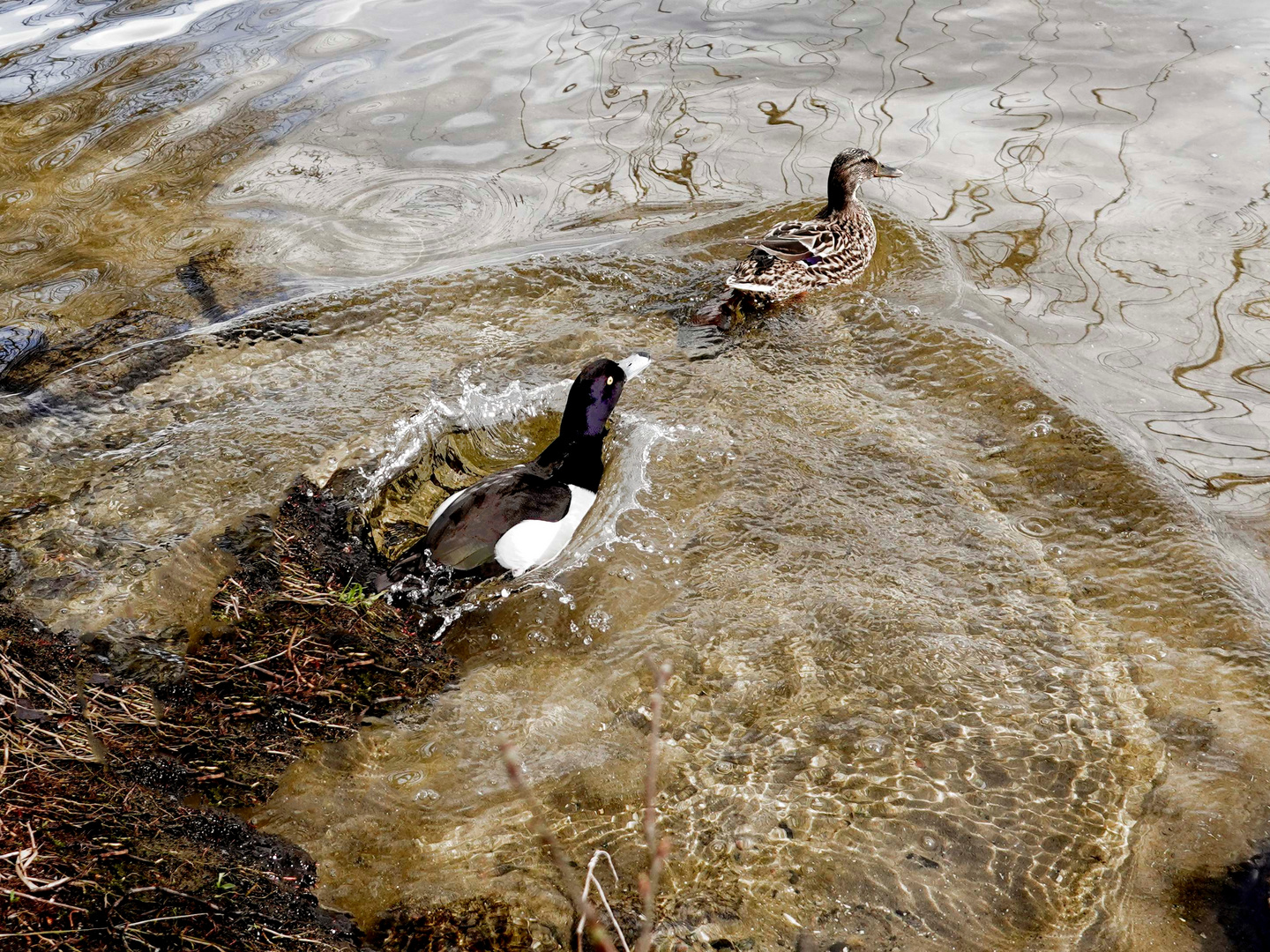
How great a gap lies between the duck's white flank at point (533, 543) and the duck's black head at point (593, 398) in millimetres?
432

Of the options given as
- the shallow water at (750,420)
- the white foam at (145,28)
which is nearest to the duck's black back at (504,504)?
the shallow water at (750,420)

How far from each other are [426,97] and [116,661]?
6656mm

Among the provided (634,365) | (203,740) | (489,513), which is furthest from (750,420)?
(203,740)

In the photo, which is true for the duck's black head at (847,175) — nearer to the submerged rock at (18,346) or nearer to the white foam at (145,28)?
the submerged rock at (18,346)

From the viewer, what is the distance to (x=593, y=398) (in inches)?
176

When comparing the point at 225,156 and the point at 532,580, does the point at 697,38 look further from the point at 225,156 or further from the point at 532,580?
the point at 532,580

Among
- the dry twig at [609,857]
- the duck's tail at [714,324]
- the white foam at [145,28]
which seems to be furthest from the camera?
the white foam at [145,28]

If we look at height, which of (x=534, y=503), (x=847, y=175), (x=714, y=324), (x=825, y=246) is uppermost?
(x=847, y=175)

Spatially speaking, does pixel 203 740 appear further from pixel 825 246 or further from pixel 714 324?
pixel 825 246

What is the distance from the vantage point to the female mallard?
227 inches

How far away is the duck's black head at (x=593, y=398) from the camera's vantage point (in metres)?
4.47

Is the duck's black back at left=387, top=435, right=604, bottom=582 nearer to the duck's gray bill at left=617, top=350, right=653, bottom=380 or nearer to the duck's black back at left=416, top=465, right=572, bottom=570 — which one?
the duck's black back at left=416, top=465, right=572, bottom=570

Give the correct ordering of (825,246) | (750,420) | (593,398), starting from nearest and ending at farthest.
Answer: (593,398) < (750,420) < (825,246)

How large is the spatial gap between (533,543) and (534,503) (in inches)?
8.7
